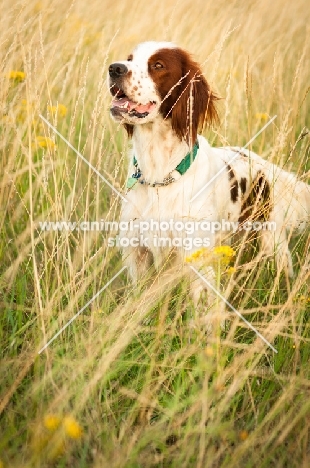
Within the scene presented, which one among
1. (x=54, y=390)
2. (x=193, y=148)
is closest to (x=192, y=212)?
(x=193, y=148)

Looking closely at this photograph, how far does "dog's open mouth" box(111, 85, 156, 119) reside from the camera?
302 centimetres

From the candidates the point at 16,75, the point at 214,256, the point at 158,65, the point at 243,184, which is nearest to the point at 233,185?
the point at 243,184

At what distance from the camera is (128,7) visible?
613 centimetres

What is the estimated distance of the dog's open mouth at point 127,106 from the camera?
3.02 meters

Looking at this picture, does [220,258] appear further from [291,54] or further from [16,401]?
[291,54]

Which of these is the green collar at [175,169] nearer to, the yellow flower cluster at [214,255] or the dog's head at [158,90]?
the dog's head at [158,90]

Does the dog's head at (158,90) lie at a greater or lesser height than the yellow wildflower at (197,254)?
greater

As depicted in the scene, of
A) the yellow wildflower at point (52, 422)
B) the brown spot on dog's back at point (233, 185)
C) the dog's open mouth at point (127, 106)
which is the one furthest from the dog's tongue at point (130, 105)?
the yellow wildflower at point (52, 422)

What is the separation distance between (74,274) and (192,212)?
2.79 feet

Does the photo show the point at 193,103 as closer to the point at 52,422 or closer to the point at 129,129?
the point at 129,129

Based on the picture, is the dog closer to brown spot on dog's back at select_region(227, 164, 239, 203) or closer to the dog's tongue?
the dog's tongue

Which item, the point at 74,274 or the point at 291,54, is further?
the point at 291,54

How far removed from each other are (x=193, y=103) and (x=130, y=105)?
37 cm

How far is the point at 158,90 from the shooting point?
312 cm
